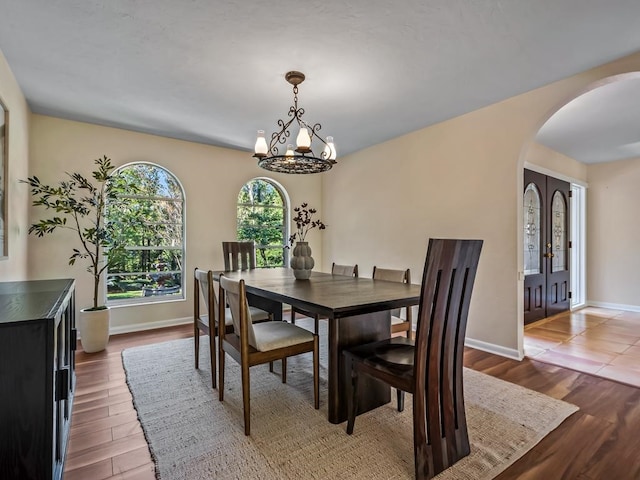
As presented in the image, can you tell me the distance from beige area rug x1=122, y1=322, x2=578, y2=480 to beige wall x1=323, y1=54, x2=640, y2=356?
890 millimetres

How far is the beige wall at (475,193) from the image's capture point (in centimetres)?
294

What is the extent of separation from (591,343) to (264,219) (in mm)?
4462

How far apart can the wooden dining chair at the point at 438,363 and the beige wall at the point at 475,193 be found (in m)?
1.83

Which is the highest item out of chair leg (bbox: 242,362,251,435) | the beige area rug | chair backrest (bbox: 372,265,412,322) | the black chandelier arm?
the black chandelier arm

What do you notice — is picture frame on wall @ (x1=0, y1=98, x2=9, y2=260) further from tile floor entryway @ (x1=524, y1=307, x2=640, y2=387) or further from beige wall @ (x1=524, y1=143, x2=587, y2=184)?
beige wall @ (x1=524, y1=143, x2=587, y2=184)

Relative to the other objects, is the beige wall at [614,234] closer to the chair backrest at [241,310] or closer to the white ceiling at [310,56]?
the white ceiling at [310,56]

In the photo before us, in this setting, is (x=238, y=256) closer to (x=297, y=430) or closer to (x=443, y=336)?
(x=297, y=430)

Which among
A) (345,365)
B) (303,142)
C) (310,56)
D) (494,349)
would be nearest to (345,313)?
(345,365)

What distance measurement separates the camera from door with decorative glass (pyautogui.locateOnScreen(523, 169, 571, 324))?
14.0ft

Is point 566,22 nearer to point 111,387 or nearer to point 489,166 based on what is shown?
point 489,166

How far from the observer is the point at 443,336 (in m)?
1.51

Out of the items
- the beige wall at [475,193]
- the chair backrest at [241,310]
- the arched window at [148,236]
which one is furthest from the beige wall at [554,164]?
the arched window at [148,236]

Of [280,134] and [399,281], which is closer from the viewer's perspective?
[399,281]

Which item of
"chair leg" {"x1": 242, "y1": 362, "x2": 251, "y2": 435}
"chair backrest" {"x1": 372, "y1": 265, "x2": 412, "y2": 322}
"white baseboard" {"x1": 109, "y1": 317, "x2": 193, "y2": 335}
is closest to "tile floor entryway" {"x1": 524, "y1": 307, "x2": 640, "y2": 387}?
"chair backrest" {"x1": 372, "y1": 265, "x2": 412, "y2": 322}
